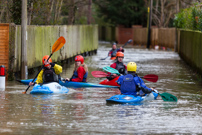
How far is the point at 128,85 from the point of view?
12891 mm

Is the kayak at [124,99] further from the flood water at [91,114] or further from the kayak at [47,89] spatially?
the kayak at [47,89]

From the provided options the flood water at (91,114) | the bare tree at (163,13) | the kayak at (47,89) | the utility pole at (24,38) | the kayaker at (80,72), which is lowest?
the flood water at (91,114)

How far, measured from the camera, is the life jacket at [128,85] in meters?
12.8

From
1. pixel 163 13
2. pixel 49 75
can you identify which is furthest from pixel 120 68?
pixel 163 13

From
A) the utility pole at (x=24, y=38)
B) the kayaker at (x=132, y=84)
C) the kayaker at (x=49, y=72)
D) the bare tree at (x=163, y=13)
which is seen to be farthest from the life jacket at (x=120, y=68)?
the bare tree at (x=163, y=13)

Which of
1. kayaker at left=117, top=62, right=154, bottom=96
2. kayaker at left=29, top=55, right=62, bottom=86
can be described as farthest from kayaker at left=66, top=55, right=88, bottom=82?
kayaker at left=117, top=62, right=154, bottom=96

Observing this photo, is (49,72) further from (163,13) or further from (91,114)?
(163,13)

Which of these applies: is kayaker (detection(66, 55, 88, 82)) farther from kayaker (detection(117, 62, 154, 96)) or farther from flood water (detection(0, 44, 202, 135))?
kayaker (detection(117, 62, 154, 96))

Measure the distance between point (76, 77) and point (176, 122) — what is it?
7265 millimetres

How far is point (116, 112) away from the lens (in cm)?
1137

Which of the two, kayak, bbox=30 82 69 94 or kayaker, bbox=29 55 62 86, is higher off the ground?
kayaker, bbox=29 55 62 86

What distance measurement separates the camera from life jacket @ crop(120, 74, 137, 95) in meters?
12.8

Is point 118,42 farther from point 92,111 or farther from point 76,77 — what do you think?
point 92,111

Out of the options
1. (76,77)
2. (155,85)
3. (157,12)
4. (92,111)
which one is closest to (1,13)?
(76,77)
